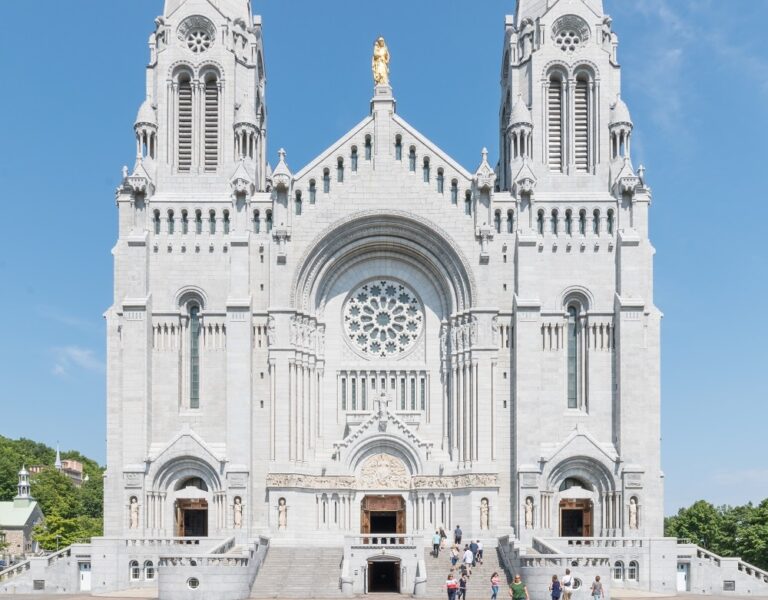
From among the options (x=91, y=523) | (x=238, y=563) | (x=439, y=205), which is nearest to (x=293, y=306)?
(x=439, y=205)

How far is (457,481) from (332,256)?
13269mm

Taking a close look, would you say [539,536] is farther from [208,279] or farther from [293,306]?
[208,279]

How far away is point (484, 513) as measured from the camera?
5753 cm

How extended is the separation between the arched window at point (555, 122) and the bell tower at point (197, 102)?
51.2ft

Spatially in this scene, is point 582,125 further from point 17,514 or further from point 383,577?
point 17,514

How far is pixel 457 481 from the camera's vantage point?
58.3m

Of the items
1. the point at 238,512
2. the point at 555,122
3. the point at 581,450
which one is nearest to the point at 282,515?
the point at 238,512

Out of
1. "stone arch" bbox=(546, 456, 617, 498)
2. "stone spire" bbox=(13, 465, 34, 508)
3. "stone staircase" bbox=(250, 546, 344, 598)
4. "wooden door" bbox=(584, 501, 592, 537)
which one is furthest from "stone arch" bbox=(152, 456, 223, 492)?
"stone spire" bbox=(13, 465, 34, 508)

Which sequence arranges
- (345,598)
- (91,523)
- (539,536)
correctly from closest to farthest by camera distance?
(345,598) → (539,536) → (91,523)

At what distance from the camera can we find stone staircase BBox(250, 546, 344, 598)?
160 ft

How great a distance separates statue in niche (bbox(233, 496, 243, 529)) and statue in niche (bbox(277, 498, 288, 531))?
6.42 feet

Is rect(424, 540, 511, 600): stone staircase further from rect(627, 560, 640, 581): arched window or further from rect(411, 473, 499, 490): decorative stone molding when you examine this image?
rect(627, 560, 640, 581): arched window

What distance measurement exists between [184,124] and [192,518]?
20713 millimetres

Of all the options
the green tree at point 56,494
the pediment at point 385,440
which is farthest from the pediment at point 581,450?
the green tree at point 56,494
